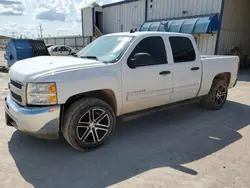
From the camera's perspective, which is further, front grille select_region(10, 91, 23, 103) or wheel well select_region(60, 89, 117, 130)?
wheel well select_region(60, 89, 117, 130)

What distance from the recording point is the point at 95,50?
4293 mm

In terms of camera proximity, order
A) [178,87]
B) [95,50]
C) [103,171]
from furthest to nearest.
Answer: [178,87] → [95,50] → [103,171]

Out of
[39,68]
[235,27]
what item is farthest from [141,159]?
[235,27]

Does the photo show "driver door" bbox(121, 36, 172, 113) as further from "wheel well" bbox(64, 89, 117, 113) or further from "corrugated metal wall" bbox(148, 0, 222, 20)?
"corrugated metal wall" bbox(148, 0, 222, 20)

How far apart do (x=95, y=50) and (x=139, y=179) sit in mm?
2582

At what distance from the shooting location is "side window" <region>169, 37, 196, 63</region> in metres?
4.51

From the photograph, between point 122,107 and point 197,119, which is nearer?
point 122,107

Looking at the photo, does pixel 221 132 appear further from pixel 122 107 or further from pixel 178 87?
pixel 122 107

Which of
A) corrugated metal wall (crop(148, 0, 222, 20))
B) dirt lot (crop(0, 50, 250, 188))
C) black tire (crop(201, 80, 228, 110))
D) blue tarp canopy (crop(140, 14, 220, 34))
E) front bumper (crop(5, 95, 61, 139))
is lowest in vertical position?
dirt lot (crop(0, 50, 250, 188))

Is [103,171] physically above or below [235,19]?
below

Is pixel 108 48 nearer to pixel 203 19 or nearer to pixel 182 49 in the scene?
pixel 182 49

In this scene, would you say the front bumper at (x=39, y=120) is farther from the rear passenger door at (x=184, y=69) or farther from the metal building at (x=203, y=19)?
the metal building at (x=203, y=19)

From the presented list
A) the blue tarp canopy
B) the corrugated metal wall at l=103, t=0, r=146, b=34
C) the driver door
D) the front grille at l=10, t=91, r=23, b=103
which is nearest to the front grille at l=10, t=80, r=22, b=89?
the front grille at l=10, t=91, r=23, b=103

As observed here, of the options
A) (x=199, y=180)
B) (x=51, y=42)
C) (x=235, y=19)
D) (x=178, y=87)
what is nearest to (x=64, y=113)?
(x=199, y=180)
